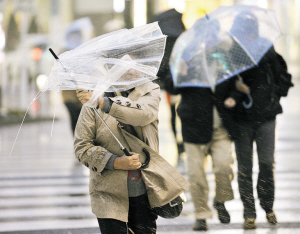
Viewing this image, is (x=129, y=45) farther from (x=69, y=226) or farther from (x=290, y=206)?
(x=290, y=206)

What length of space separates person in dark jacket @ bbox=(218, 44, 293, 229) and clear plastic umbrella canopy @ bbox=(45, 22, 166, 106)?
1.94 metres

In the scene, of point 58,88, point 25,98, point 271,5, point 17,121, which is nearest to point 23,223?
point 58,88

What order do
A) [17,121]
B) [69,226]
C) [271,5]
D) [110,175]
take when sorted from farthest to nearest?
[271,5]
[17,121]
[69,226]
[110,175]

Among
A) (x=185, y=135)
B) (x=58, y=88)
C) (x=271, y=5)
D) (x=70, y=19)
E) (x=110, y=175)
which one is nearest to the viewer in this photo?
(x=58, y=88)

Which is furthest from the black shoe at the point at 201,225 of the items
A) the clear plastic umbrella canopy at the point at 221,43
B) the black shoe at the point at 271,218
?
the clear plastic umbrella canopy at the point at 221,43

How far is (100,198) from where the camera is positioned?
9.34 feet

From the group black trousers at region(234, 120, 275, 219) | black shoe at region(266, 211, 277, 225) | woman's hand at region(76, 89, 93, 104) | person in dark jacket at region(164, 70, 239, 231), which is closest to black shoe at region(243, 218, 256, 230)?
black trousers at region(234, 120, 275, 219)

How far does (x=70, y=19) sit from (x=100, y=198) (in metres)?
44.5

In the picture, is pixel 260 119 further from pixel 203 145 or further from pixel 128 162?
pixel 128 162

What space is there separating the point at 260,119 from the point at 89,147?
222 cm

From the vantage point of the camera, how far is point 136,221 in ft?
9.48

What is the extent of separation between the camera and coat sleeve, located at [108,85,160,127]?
8.45ft

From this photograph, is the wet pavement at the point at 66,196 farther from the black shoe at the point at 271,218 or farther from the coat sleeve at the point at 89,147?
the coat sleeve at the point at 89,147

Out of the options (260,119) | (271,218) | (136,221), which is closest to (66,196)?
(271,218)
